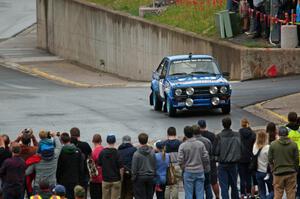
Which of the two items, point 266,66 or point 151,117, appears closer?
point 151,117

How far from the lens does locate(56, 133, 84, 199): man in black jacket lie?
754 inches

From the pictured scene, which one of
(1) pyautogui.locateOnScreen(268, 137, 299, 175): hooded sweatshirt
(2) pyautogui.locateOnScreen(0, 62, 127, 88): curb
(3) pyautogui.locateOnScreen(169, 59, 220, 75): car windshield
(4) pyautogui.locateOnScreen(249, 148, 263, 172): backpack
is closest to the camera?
(1) pyautogui.locateOnScreen(268, 137, 299, 175): hooded sweatshirt

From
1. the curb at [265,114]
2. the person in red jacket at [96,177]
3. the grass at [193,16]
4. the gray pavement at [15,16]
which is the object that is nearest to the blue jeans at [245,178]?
the person in red jacket at [96,177]

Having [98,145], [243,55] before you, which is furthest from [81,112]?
[98,145]

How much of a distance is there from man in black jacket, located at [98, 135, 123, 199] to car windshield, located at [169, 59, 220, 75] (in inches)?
459

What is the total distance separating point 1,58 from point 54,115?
27150 millimetres

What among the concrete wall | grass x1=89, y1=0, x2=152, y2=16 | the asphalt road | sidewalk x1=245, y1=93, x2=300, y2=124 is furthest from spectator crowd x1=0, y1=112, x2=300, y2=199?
grass x1=89, y1=0, x2=152, y2=16

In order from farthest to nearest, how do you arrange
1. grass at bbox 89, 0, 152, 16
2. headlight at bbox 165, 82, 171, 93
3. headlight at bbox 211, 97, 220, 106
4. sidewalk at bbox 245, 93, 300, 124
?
grass at bbox 89, 0, 152, 16 → headlight at bbox 165, 82, 171, 93 → headlight at bbox 211, 97, 220, 106 → sidewalk at bbox 245, 93, 300, 124

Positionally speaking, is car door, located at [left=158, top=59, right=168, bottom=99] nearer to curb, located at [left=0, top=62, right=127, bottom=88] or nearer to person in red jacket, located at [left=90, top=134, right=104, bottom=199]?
person in red jacket, located at [left=90, top=134, right=104, bottom=199]

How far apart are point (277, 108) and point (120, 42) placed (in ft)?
69.8

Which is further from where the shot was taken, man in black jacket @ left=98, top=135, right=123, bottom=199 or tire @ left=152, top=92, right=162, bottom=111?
tire @ left=152, top=92, right=162, bottom=111

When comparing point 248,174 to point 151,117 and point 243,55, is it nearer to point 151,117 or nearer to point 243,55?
point 151,117

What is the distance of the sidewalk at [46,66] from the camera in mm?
47938

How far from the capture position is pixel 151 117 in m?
30.5
